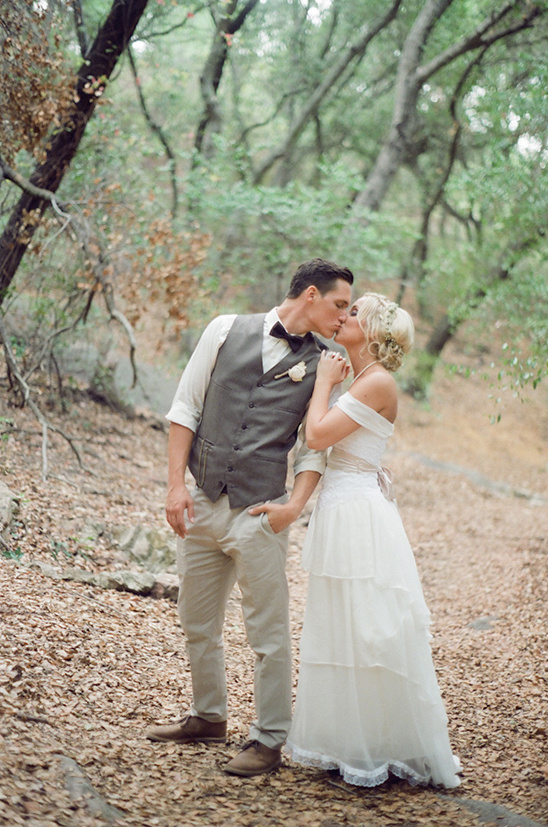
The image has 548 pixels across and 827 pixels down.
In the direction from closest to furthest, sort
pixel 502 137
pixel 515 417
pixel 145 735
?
pixel 145 735 < pixel 502 137 < pixel 515 417

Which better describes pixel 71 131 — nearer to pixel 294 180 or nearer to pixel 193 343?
pixel 193 343

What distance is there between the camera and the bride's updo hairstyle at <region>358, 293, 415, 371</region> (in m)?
3.31

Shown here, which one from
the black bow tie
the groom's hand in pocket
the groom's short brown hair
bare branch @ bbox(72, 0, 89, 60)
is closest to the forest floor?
the groom's hand in pocket

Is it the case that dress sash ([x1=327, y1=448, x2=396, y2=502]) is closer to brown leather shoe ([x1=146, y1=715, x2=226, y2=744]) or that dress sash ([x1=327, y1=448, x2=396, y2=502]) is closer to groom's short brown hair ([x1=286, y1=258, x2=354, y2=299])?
groom's short brown hair ([x1=286, y1=258, x2=354, y2=299])

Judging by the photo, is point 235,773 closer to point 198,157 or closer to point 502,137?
point 198,157

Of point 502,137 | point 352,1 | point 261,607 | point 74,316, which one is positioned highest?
point 352,1

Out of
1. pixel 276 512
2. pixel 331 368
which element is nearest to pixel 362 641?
pixel 276 512

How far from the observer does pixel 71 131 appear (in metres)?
6.48

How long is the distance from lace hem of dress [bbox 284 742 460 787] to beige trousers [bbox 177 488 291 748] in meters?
0.11

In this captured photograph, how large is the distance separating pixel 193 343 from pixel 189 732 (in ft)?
28.1

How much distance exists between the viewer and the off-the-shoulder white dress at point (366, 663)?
10.2 feet

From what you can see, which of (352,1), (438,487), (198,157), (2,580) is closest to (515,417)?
(438,487)

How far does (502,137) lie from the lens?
1134cm

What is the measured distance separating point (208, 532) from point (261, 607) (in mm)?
383
